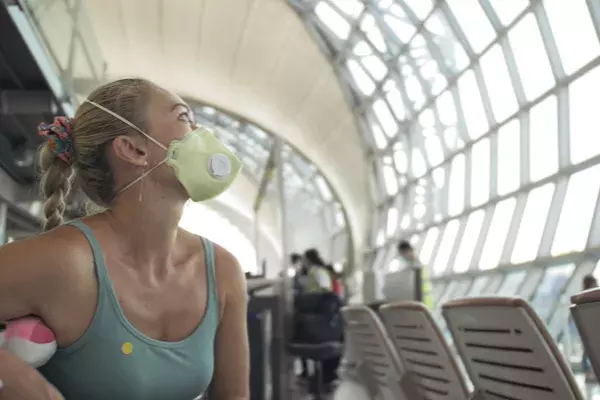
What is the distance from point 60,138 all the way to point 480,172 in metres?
11.6

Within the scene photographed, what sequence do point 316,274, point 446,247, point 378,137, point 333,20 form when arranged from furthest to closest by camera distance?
point 378,137
point 333,20
point 446,247
point 316,274

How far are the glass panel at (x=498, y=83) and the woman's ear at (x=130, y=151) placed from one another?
9869mm

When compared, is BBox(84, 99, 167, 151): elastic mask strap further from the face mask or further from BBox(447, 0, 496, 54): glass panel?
BBox(447, 0, 496, 54): glass panel

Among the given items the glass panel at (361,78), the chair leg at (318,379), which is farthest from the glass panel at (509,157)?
the glass panel at (361,78)

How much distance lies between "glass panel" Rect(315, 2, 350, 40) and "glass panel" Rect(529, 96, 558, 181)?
7420 millimetres

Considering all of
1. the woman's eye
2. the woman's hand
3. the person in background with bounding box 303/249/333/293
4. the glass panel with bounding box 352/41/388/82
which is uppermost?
the glass panel with bounding box 352/41/388/82

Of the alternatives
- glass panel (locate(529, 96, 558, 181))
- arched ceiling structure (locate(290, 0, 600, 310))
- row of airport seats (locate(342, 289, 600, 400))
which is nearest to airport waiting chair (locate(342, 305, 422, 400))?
row of airport seats (locate(342, 289, 600, 400))

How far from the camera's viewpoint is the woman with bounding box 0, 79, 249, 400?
1.20m

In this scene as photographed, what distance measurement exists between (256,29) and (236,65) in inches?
52.3

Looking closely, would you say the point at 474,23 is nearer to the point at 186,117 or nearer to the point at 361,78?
the point at 361,78

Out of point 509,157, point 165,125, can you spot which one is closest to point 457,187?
point 509,157

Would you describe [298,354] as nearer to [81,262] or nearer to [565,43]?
[81,262]

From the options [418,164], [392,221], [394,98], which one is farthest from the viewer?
[392,221]

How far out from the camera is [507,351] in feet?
5.73
